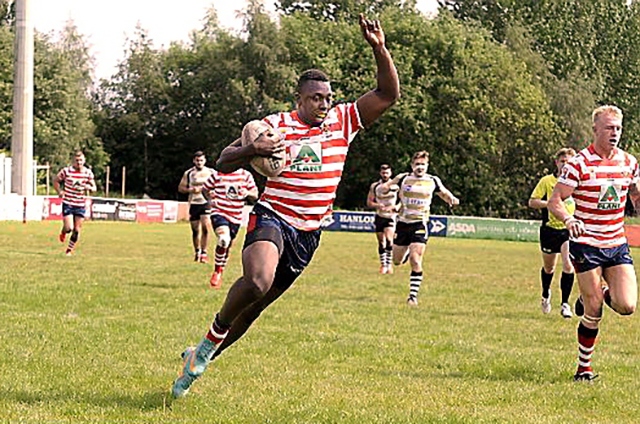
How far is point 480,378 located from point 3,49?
187 ft

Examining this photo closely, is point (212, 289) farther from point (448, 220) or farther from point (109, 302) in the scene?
point (448, 220)

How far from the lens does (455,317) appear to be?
13.4m

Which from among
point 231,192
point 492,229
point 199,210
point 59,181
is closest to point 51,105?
point 492,229

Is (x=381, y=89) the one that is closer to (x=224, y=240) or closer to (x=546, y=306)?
(x=546, y=306)

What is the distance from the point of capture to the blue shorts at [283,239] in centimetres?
695

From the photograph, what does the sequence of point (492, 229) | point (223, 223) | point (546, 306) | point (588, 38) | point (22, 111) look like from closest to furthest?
1. point (546, 306)
2. point (223, 223)
3. point (22, 111)
4. point (492, 229)
5. point (588, 38)

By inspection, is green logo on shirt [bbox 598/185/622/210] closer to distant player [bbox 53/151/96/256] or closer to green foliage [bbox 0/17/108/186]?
distant player [bbox 53/151/96/256]

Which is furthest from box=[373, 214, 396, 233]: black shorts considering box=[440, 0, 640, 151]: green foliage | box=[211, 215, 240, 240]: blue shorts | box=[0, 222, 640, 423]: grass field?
box=[440, 0, 640, 151]: green foliage

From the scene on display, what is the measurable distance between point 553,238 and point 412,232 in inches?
88.3

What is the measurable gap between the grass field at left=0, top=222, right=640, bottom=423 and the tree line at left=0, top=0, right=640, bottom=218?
41538 millimetres

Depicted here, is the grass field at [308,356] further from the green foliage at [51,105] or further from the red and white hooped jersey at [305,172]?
the green foliage at [51,105]

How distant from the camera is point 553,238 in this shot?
1393 centimetres

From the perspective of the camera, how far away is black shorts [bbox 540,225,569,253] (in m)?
13.9

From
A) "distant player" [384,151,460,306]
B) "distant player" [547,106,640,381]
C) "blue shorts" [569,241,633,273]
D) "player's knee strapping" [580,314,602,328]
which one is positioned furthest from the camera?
"distant player" [384,151,460,306]
